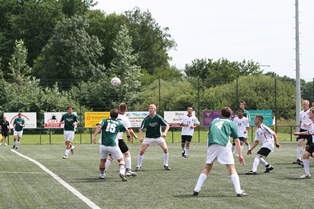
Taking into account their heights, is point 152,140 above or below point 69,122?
below

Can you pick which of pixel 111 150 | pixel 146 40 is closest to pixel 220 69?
pixel 146 40

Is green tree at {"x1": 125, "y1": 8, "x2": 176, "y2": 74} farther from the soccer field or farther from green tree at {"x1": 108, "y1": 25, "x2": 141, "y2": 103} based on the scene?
the soccer field

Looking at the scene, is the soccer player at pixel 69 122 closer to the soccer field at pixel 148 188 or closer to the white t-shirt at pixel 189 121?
the white t-shirt at pixel 189 121

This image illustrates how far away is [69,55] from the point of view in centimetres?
8425

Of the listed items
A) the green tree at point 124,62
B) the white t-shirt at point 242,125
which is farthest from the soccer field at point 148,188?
the green tree at point 124,62

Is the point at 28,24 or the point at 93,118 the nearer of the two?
the point at 93,118

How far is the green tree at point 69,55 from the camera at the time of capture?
274ft

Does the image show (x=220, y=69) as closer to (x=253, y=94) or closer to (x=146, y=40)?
(x=146, y=40)

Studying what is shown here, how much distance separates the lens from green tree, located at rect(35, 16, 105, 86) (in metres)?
83.6

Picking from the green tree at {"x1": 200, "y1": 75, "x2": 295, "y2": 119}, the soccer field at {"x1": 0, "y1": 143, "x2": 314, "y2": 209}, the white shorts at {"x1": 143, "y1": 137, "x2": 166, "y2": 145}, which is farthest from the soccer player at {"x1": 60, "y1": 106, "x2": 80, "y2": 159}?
the green tree at {"x1": 200, "y1": 75, "x2": 295, "y2": 119}

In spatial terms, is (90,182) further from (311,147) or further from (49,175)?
(311,147)

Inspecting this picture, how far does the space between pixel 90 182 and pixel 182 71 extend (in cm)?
9633

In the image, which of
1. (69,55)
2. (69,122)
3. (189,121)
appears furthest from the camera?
(69,55)

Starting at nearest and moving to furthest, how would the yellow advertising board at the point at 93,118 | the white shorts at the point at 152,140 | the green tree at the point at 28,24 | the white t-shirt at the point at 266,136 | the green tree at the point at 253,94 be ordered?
the white t-shirt at the point at 266,136 → the white shorts at the point at 152,140 → the yellow advertising board at the point at 93,118 → the green tree at the point at 253,94 → the green tree at the point at 28,24
